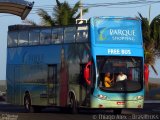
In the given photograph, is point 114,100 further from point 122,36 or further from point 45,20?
point 45,20

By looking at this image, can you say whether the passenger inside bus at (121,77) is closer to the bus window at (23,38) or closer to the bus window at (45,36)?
the bus window at (45,36)

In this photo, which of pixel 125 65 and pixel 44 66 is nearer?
pixel 125 65

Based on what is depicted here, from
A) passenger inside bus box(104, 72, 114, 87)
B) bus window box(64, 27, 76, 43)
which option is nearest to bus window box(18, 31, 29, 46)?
bus window box(64, 27, 76, 43)

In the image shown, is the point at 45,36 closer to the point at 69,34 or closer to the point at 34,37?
the point at 34,37

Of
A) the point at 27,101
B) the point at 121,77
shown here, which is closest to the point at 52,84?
the point at 27,101

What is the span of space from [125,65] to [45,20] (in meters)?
26.3

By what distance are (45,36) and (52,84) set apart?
7.75ft

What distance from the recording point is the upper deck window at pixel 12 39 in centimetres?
3247

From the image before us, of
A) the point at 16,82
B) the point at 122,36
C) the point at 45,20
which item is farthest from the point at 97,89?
the point at 45,20

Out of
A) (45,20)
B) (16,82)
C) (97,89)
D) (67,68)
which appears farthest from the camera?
(45,20)

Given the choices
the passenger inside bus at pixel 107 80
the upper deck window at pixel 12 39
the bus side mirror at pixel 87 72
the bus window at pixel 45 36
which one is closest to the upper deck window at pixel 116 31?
the bus side mirror at pixel 87 72

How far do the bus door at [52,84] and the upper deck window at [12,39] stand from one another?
3900 mm

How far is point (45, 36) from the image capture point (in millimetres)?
29844

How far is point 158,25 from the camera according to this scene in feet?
178
